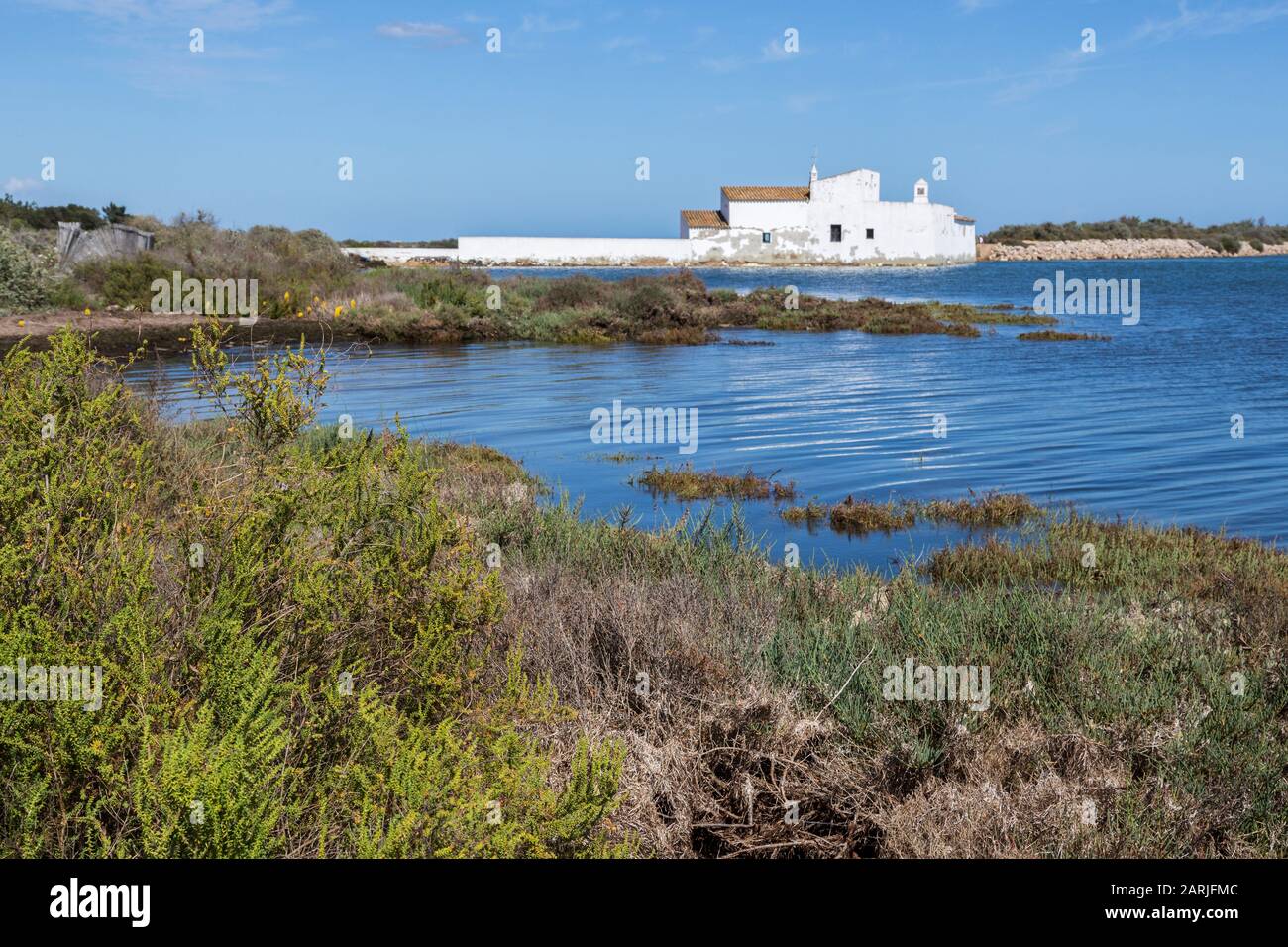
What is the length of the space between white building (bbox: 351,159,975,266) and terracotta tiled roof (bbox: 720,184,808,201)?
8 cm

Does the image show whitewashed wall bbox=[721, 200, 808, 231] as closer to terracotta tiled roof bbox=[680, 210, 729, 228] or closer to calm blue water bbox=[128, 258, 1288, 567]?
terracotta tiled roof bbox=[680, 210, 729, 228]

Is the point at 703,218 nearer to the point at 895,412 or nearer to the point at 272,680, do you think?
the point at 895,412

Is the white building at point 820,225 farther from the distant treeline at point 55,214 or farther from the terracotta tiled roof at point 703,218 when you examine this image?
the distant treeline at point 55,214

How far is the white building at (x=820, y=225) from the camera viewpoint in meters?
92.4

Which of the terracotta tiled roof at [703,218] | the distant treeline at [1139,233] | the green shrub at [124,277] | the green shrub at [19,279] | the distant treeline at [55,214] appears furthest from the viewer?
the distant treeline at [1139,233]

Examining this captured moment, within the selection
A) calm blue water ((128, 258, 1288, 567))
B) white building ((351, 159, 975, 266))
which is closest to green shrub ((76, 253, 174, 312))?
calm blue water ((128, 258, 1288, 567))

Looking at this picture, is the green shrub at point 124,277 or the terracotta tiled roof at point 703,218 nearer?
the green shrub at point 124,277

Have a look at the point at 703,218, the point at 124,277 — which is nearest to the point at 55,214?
the point at 124,277

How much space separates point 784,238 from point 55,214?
5535 cm

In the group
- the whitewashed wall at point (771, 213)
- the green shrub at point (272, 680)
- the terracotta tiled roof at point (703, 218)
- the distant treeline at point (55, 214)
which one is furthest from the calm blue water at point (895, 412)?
the terracotta tiled roof at point (703, 218)

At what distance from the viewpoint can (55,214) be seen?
200ft

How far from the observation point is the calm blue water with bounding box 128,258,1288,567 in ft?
40.5

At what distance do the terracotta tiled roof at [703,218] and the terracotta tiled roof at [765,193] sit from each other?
93.6 inches
